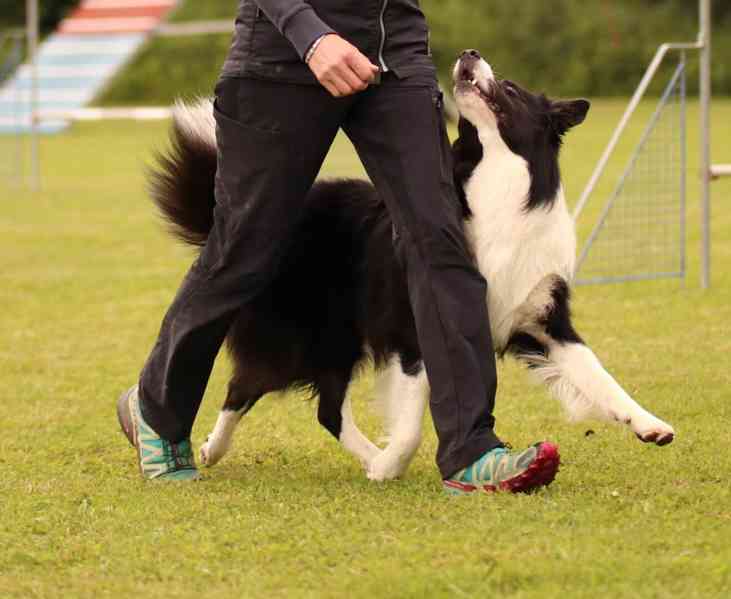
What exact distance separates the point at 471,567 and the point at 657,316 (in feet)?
12.7

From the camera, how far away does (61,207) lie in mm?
11938

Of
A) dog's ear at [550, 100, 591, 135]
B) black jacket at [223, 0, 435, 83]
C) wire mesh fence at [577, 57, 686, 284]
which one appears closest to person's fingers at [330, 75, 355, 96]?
black jacket at [223, 0, 435, 83]

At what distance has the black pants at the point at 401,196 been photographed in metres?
3.32

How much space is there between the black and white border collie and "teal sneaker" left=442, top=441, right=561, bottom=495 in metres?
0.31

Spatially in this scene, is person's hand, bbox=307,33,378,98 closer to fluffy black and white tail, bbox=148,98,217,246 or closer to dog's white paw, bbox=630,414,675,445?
fluffy black and white tail, bbox=148,98,217,246

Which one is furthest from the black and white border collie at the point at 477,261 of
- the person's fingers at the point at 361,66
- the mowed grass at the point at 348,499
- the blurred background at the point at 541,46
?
the blurred background at the point at 541,46

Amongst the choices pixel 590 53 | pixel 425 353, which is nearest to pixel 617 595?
pixel 425 353

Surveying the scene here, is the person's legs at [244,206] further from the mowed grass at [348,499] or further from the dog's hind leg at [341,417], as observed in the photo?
the dog's hind leg at [341,417]

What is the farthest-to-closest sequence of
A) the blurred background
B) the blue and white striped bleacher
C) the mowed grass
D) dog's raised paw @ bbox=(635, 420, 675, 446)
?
the blurred background, the blue and white striped bleacher, dog's raised paw @ bbox=(635, 420, 675, 446), the mowed grass

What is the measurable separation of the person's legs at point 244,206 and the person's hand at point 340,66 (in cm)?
22

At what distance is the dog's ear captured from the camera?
12.1 feet

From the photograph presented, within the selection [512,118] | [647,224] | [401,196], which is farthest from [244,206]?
[647,224]

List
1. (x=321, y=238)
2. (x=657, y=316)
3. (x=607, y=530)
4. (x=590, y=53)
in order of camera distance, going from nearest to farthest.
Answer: (x=607, y=530)
(x=321, y=238)
(x=657, y=316)
(x=590, y=53)

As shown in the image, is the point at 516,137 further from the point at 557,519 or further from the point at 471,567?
the point at 471,567
